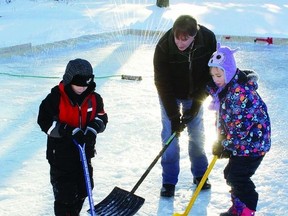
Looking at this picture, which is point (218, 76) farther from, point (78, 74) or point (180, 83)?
point (78, 74)

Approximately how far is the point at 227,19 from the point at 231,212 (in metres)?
11.1

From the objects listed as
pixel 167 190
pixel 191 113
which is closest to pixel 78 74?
pixel 191 113

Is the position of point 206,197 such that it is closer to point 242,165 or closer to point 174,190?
point 174,190

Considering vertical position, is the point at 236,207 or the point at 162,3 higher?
the point at 162,3

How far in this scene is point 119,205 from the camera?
3.66m

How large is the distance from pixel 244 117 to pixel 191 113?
72cm

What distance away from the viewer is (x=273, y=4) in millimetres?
17156

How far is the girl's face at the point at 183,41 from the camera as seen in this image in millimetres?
3482

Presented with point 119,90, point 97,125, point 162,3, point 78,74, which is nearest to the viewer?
point 78,74

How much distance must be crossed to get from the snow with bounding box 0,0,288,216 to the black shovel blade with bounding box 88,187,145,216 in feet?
0.98

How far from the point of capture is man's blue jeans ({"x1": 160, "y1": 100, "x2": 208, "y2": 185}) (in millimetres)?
4117

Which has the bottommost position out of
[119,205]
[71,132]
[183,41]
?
[119,205]

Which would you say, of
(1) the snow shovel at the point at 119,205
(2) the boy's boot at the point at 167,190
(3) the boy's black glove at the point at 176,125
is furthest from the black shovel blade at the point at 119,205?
(3) the boy's black glove at the point at 176,125

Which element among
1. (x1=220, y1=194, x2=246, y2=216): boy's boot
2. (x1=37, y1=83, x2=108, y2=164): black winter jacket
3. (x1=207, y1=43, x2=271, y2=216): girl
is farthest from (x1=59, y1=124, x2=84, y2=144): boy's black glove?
(x1=220, y1=194, x2=246, y2=216): boy's boot
